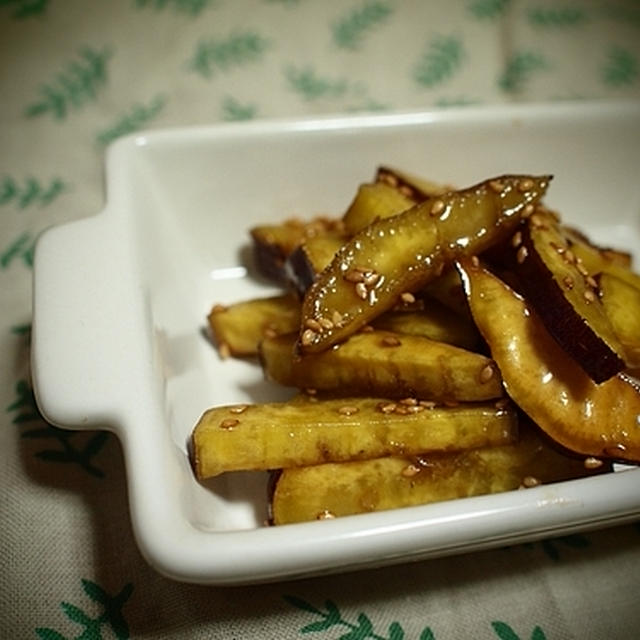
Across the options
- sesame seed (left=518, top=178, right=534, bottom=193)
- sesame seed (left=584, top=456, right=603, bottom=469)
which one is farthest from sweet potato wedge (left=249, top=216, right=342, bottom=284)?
sesame seed (left=584, top=456, right=603, bottom=469)

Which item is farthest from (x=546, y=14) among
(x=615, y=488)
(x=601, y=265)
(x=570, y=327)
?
(x=615, y=488)

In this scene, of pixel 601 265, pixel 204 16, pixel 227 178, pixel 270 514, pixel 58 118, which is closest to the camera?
pixel 270 514

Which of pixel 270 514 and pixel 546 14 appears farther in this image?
pixel 546 14

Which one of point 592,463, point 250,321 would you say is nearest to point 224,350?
point 250,321

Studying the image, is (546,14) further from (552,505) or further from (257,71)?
(552,505)

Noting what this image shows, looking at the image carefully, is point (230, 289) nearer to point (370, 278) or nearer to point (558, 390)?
→ point (370, 278)

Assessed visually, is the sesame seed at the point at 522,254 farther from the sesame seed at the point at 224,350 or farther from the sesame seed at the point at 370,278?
the sesame seed at the point at 224,350
